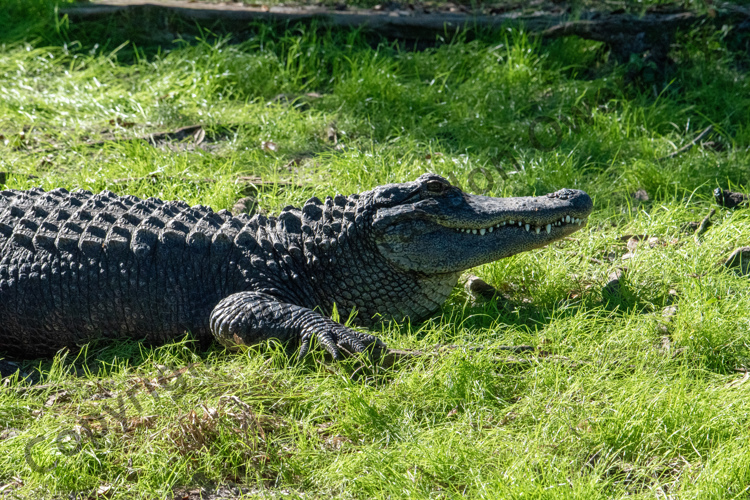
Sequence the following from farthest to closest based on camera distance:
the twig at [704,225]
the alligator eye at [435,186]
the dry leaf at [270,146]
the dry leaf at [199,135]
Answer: the dry leaf at [199,135] < the dry leaf at [270,146] < the twig at [704,225] < the alligator eye at [435,186]

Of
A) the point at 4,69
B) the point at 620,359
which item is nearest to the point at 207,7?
the point at 4,69

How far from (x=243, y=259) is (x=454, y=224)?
1208mm

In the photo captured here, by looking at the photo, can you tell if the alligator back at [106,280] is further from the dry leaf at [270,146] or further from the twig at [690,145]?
the twig at [690,145]

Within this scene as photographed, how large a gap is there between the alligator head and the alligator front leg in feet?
1.97

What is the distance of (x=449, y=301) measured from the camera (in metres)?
4.61

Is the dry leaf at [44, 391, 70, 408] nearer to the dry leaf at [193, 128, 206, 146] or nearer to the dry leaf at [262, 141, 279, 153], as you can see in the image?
the dry leaf at [262, 141, 279, 153]

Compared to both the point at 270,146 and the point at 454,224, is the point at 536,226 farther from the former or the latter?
the point at 270,146

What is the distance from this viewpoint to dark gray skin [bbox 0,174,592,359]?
421 centimetres

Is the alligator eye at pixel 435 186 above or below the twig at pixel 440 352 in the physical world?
above

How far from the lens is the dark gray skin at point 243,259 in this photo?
4.21 meters

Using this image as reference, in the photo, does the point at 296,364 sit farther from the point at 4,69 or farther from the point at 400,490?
the point at 4,69

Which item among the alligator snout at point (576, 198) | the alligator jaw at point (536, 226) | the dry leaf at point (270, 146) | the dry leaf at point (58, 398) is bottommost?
the dry leaf at point (58, 398)

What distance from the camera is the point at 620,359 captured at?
3803 mm

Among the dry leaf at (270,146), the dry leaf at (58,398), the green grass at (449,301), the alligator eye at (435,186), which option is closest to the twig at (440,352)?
the green grass at (449,301)
